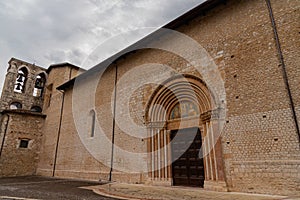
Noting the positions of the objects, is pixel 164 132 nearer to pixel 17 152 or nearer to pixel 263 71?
pixel 263 71

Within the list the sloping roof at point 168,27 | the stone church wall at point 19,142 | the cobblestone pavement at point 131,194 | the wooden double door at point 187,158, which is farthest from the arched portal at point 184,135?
the stone church wall at point 19,142

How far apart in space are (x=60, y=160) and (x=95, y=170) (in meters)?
3.88

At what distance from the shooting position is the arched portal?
642 centimetres

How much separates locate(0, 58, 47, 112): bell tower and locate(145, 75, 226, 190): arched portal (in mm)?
13541

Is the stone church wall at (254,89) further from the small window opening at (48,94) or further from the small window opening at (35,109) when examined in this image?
the small window opening at (35,109)

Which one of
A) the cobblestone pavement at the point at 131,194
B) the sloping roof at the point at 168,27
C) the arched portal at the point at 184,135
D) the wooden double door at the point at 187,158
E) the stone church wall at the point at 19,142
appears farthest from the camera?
the stone church wall at the point at 19,142

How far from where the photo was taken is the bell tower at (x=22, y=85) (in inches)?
646

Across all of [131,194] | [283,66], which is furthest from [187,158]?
[283,66]

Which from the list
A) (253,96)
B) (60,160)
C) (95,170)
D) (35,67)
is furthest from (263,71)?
(35,67)

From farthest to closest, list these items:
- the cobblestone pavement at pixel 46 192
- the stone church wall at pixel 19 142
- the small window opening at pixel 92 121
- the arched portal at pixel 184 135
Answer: the stone church wall at pixel 19 142
the small window opening at pixel 92 121
the arched portal at pixel 184 135
the cobblestone pavement at pixel 46 192

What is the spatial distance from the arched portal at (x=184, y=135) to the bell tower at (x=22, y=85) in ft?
44.4

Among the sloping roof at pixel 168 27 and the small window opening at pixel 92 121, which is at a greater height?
the sloping roof at pixel 168 27

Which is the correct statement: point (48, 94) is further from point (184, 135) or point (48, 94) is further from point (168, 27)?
point (184, 135)

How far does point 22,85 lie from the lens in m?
17.7
